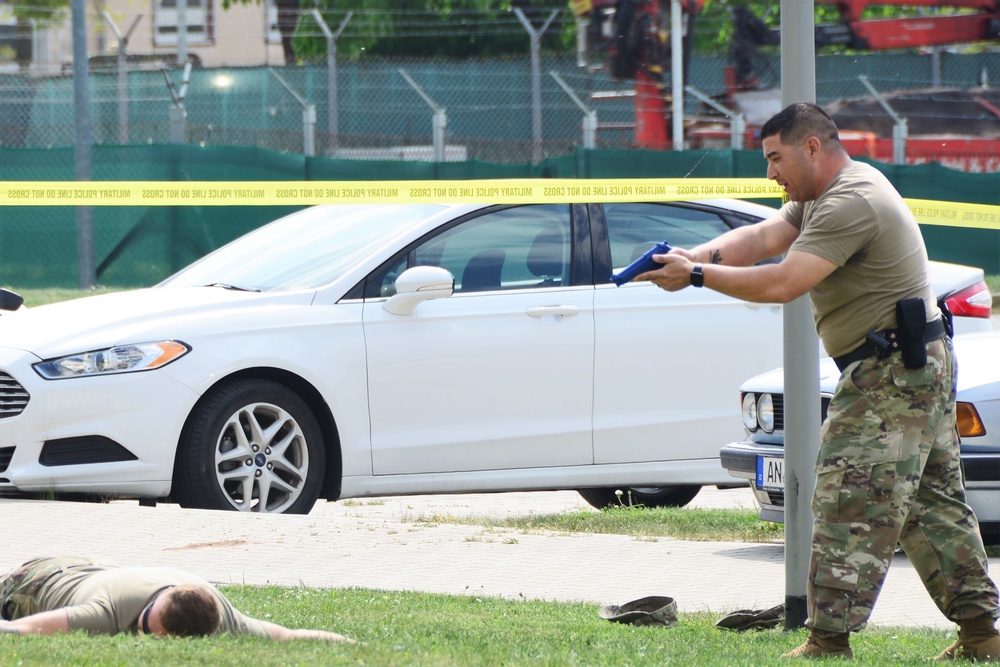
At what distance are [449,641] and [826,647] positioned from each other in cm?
110

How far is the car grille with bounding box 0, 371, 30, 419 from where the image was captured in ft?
23.5

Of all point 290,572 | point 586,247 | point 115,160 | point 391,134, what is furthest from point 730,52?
point 290,572

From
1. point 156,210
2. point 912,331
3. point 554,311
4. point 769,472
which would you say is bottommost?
point 769,472

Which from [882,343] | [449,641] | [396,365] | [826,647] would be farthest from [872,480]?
[396,365]

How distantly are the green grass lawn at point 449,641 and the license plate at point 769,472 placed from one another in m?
1.52

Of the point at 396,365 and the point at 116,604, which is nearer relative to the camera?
the point at 116,604

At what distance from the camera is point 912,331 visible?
15.4ft

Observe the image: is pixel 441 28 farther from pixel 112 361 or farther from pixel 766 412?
pixel 766 412

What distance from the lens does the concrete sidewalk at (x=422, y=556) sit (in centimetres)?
613

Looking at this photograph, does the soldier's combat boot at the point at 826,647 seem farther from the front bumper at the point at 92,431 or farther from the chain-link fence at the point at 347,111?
the chain-link fence at the point at 347,111

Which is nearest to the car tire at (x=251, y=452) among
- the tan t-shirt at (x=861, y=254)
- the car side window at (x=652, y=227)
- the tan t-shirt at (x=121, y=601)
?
the car side window at (x=652, y=227)

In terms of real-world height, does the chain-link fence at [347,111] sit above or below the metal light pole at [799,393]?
above

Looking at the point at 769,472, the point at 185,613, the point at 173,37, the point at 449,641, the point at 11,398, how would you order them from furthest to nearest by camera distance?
1. the point at 173,37
2. the point at 11,398
3. the point at 769,472
4. the point at 449,641
5. the point at 185,613

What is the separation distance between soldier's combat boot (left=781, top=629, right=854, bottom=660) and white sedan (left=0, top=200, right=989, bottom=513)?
10.8 feet
